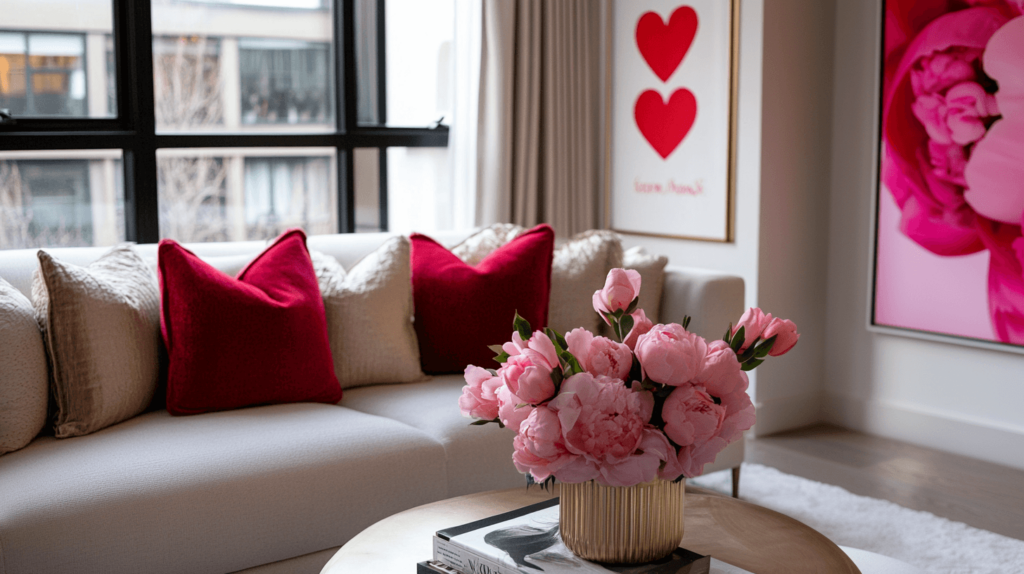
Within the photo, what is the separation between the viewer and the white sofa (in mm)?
1690

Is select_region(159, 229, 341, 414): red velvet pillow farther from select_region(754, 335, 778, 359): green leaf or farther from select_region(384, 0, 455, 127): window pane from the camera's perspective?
select_region(384, 0, 455, 127): window pane

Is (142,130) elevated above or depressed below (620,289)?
above

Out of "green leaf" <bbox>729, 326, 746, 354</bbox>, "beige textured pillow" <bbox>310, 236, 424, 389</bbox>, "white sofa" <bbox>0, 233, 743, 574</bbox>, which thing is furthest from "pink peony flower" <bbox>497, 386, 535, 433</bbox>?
"beige textured pillow" <bbox>310, 236, 424, 389</bbox>

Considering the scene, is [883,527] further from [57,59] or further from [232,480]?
[57,59]

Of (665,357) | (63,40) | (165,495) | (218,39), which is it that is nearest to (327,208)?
(218,39)

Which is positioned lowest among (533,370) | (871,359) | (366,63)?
(871,359)

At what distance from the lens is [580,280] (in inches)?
108

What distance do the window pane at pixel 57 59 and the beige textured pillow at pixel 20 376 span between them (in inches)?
53.6

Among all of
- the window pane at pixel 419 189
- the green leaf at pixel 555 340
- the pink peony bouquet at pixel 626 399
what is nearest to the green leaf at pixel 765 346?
the pink peony bouquet at pixel 626 399

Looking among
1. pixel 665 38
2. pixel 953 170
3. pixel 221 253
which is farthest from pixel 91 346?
pixel 953 170

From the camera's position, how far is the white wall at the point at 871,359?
3.25 metres

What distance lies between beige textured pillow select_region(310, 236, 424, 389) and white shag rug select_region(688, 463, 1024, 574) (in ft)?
3.81

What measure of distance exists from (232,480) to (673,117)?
2612 mm

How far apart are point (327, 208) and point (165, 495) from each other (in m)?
2.20
